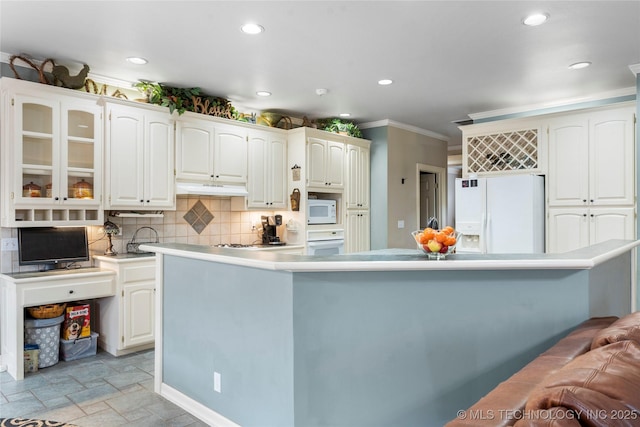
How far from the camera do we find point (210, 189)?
457 cm

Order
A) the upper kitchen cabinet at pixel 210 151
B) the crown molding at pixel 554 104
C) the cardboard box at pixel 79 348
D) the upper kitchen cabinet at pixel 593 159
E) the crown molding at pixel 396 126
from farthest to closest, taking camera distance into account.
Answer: the crown molding at pixel 396 126 < the crown molding at pixel 554 104 < the upper kitchen cabinet at pixel 210 151 < the upper kitchen cabinet at pixel 593 159 < the cardboard box at pixel 79 348

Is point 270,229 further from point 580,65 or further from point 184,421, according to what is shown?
point 580,65

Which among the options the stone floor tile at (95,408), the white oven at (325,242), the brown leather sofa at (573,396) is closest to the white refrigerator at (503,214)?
the white oven at (325,242)

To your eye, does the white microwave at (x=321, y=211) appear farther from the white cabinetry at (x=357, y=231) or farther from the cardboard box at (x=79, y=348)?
the cardboard box at (x=79, y=348)

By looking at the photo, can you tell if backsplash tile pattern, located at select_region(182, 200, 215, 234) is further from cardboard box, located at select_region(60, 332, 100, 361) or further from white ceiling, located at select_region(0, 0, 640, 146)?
cardboard box, located at select_region(60, 332, 100, 361)

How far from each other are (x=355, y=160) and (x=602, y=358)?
196 inches

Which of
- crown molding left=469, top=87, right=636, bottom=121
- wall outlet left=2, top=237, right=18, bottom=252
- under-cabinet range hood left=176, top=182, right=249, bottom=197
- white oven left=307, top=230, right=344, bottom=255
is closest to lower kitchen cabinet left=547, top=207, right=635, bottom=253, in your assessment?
crown molding left=469, top=87, right=636, bottom=121

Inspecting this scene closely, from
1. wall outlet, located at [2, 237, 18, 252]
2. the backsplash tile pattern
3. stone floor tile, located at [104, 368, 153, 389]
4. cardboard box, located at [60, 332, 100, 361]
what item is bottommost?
stone floor tile, located at [104, 368, 153, 389]

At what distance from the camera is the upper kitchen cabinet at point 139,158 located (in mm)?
3926

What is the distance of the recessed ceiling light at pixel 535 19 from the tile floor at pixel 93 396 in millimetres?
3370

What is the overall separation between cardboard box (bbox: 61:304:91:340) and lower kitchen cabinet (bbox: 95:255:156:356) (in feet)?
0.60

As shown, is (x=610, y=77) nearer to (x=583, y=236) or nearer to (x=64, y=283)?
(x=583, y=236)

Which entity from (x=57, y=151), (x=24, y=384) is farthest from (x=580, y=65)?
(x=24, y=384)

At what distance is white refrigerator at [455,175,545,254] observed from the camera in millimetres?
4688
